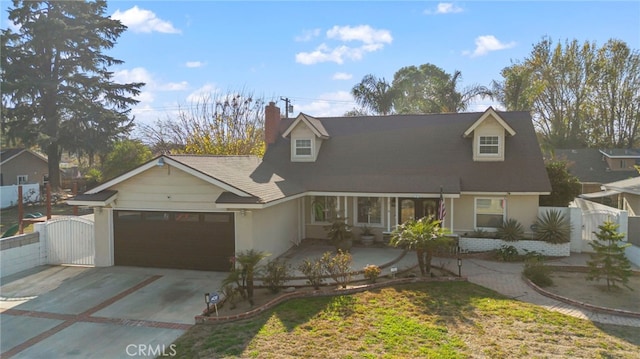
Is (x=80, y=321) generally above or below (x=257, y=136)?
below

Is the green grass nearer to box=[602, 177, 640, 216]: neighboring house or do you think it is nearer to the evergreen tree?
the evergreen tree

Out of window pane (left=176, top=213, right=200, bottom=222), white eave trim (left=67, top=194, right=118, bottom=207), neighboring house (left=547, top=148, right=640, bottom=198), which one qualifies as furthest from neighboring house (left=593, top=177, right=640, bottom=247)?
white eave trim (left=67, top=194, right=118, bottom=207)

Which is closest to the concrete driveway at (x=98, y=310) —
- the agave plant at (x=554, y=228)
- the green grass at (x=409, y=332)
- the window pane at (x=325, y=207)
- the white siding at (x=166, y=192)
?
the green grass at (x=409, y=332)

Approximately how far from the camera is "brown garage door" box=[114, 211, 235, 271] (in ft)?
46.1

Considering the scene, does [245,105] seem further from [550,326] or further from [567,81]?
[567,81]

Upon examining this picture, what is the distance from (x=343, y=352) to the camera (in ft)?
25.6

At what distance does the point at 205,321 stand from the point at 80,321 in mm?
3349

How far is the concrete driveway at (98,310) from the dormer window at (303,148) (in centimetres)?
862

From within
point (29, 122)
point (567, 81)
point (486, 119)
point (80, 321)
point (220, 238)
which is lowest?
point (80, 321)

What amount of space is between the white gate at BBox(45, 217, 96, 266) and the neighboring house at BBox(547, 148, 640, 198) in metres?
34.3

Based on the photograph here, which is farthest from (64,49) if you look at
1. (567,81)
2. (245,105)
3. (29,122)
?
(567,81)

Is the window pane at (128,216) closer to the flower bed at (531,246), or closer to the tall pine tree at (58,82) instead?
the flower bed at (531,246)

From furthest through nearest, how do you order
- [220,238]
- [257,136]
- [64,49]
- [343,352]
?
[64,49]
[257,136]
[220,238]
[343,352]

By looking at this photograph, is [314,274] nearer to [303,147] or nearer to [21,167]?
[303,147]
